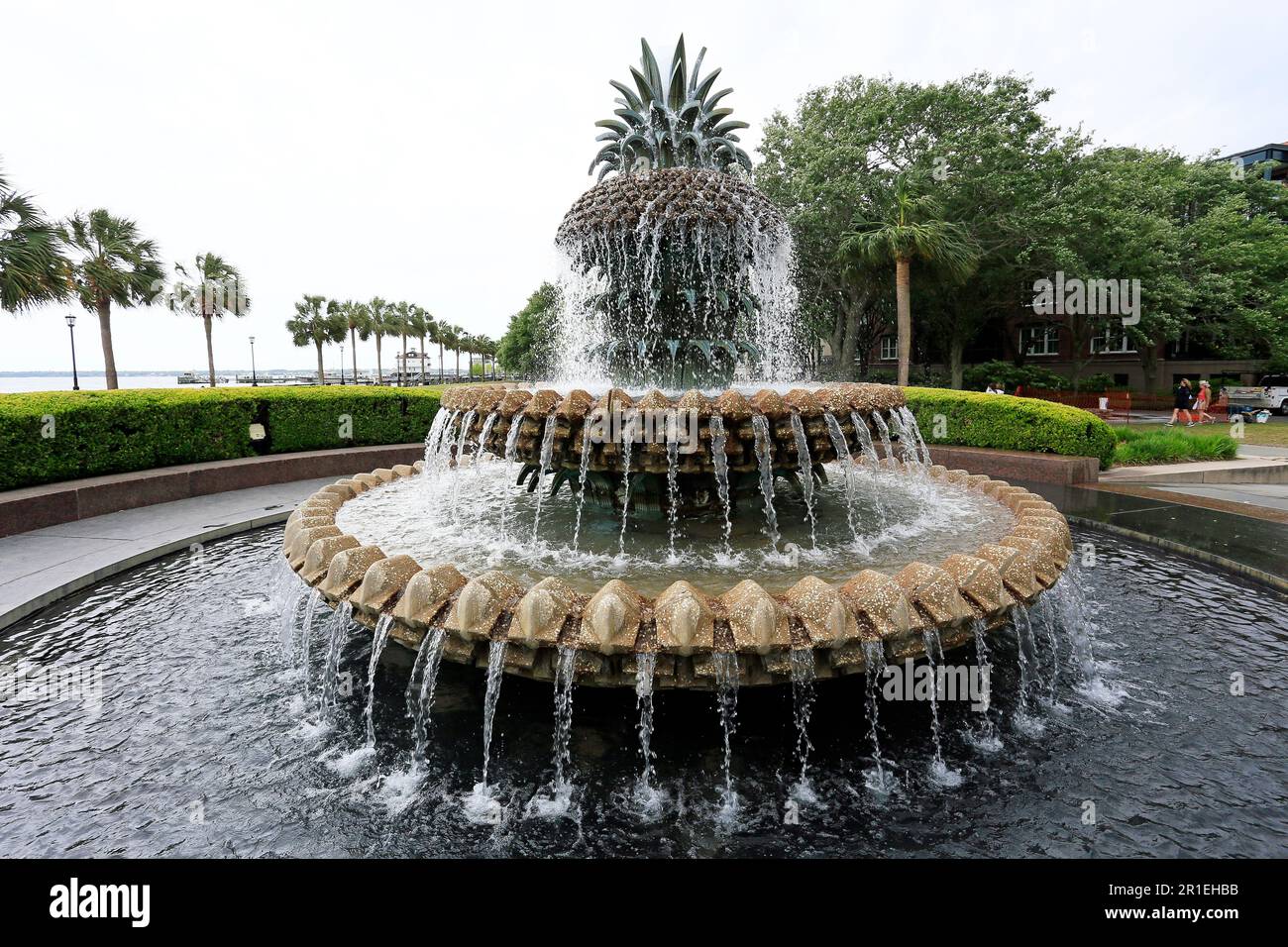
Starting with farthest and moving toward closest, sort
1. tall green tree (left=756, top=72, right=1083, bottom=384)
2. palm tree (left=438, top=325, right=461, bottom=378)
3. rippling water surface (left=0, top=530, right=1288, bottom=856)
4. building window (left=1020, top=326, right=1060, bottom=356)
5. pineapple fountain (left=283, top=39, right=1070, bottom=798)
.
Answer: palm tree (left=438, top=325, right=461, bottom=378) < building window (left=1020, top=326, right=1060, bottom=356) < tall green tree (left=756, top=72, right=1083, bottom=384) < pineapple fountain (left=283, top=39, right=1070, bottom=798) < rippling water surface (left=0, top=530, right=1288, bottom=856)

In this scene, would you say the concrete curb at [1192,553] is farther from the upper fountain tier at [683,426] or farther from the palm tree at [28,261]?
the palm tree at [28,261]

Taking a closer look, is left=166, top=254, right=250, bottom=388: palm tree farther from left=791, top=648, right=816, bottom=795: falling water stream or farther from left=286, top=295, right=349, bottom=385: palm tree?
left=791, top=648, right=816, bottom=795: falling water stream

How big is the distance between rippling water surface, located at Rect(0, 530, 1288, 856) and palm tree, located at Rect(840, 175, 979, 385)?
19236 mm

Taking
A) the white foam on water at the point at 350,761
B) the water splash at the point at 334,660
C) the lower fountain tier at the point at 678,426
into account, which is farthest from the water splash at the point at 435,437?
the white foam on water at the point at 350,761

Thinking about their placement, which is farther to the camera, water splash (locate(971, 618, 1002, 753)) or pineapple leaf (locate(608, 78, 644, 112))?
pineapple leaf (locate(608, 78, 644, 112))

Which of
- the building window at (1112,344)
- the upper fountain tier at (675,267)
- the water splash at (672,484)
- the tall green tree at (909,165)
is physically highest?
the tall green tree at (909,165)

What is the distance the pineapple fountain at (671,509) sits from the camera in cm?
339

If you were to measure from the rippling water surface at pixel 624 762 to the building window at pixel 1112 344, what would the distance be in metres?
34.9

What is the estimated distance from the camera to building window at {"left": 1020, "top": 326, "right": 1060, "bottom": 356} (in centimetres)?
4034

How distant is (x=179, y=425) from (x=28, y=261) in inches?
322

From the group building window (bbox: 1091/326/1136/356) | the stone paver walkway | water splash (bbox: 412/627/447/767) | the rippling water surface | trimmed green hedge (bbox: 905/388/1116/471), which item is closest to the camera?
the rippling water surface

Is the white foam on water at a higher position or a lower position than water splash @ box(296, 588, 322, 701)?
lower

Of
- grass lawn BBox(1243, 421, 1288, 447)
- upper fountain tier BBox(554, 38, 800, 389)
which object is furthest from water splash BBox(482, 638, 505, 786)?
grass lawn BBox(1243, 421, 1288, 447)
